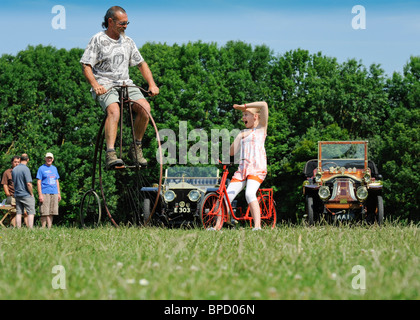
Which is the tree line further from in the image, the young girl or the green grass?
the green grass

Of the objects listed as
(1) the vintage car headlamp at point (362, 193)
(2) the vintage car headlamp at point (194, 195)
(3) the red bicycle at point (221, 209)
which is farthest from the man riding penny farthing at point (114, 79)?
(2) the vintage car headlamp at point (194, 195)

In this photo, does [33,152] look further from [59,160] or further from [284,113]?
[284,113]

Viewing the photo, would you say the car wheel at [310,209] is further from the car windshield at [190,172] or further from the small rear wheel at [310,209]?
the car windshield at [190,172]

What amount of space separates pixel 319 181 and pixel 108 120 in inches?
316

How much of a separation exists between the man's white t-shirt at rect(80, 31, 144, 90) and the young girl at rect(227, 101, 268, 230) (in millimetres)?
1742

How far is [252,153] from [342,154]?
7251mm

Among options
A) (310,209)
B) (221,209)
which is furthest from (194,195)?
(221,209)

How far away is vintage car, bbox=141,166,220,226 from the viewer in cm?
1631

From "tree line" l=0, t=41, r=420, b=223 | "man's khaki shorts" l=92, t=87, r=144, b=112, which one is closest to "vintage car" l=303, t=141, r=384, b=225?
"man's khaki shorts" l=92, t=87, r=144, b=112

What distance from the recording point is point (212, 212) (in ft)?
30.4

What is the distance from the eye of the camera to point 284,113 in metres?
42.8

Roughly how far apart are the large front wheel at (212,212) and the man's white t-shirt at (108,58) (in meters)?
2.71

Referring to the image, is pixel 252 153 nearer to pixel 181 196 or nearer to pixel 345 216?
pixel 345 216

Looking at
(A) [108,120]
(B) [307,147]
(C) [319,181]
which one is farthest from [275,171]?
(A) [108,120]
